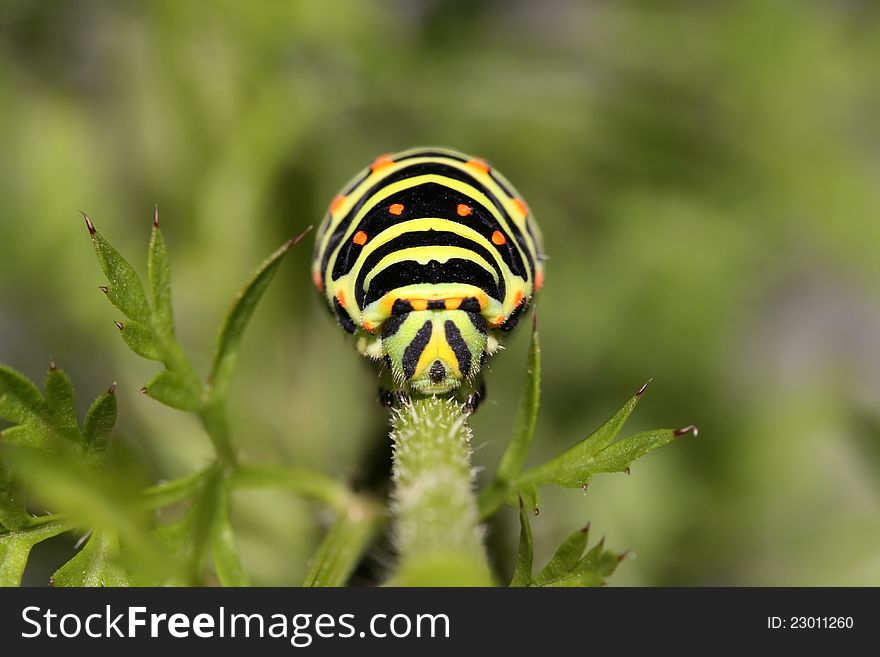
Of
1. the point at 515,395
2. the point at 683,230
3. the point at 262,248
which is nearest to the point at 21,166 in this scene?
the point at 262,248

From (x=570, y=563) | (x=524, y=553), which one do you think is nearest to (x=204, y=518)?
(x=524, y=553)

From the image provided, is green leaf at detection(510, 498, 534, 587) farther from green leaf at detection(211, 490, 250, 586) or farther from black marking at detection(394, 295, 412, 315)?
green leaf at detection(211, 490, 250, 586)

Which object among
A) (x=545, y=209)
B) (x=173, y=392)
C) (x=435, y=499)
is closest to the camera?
(x=435, y=499)

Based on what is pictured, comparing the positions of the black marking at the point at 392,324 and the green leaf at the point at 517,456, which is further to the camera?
the green leaf at the point at 517,456

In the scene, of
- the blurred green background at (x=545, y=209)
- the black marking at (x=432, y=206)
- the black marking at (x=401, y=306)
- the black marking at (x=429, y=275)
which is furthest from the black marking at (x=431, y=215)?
the blurred green background at (x=545, y=209)

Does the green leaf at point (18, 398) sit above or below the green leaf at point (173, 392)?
below

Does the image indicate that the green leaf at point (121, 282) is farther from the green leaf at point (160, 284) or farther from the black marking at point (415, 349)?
the black marking at point (415, 349)

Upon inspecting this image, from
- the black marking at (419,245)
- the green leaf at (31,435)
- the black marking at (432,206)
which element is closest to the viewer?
the green leaf at (31,435)

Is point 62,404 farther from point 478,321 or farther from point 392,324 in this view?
point 478,321
